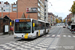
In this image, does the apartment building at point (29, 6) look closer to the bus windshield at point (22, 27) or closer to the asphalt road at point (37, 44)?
the bus windshield at point (22, 27)

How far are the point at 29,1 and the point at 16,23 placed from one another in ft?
191

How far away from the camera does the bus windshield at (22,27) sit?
1609cm

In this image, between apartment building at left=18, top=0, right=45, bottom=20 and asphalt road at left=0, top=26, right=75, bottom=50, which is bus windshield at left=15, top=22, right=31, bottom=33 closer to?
asphalt road at left=0, top=26, right=75, bottom=50

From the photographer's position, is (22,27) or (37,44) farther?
(22,27)

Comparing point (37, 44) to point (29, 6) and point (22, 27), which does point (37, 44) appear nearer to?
point (22, 27)

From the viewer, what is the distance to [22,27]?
16.2 meters

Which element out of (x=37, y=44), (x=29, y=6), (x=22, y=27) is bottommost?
(x=37, y=44)

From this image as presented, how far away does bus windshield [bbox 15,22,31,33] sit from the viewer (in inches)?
634

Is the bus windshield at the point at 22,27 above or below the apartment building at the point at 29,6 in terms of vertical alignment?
below

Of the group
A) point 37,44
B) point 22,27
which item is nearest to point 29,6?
point 22,27

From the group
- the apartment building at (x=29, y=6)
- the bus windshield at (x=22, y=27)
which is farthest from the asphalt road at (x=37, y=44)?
the apartment building at (x=29, y=6)

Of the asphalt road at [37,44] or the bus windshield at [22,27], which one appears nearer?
the asphalt road at [37,44]

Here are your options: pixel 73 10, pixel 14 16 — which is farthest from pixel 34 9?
pixel 73 10

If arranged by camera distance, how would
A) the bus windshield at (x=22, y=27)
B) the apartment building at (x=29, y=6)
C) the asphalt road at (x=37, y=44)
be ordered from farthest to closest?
the apartment building at (x=29, y=6), the bus windshield at (x=22, y=27), the asphalt road at (x=37, y=44)
